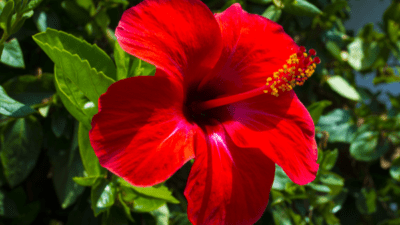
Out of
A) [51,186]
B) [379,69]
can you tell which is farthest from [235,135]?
[379,69]

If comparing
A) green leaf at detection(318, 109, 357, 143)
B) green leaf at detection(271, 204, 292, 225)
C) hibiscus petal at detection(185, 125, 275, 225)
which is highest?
hibiscus petal at detection(185, 125, 275, 225)

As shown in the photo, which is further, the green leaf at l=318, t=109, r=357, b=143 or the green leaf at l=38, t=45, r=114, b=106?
the green leaf at l=318, t=109, r=357, b=143

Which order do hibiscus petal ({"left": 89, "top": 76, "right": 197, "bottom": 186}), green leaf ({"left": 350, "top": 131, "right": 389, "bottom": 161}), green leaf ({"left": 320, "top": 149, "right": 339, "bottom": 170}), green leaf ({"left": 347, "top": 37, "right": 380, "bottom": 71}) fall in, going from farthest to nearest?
green leaf ({"left": 347, "top": 37, "right": 380, "bottom": 71}), green leaf ({"left": 350, "top": 131, "right": 389, "bottom": 161}), green leaf ({"left": 320, "top": 149, "right": 339, "bottom": 170}), hibiscus petal ({"left": 89, "top": 76, "right": 197, "bottom": 186})

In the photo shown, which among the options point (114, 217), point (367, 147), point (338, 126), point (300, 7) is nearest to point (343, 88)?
point (338, 126)

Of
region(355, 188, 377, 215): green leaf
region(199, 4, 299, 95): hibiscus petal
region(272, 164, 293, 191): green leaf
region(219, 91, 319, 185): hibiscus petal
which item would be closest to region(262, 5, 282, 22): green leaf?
region(199, 4, 299, 95): hibiscus petal

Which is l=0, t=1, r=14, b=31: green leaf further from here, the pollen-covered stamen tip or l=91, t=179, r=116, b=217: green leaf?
the pollen-covered stamen tip

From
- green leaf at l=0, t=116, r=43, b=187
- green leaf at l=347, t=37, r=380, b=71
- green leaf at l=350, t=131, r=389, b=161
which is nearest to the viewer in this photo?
green leaf at l=0, t=116, r=43, b=187

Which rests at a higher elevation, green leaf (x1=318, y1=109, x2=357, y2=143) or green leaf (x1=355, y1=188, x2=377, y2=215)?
green leaf (x1=318, y1=109, x2=357, y2=143)
